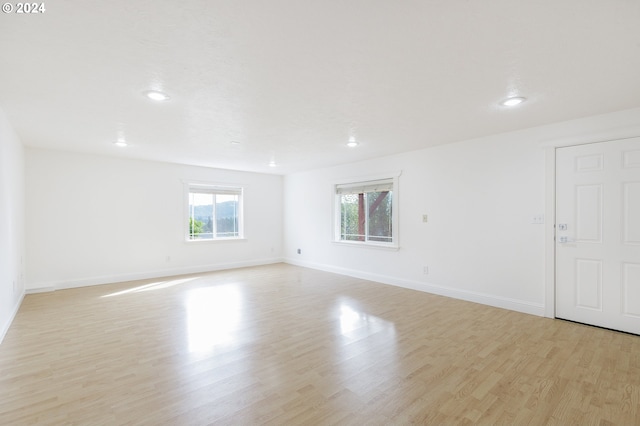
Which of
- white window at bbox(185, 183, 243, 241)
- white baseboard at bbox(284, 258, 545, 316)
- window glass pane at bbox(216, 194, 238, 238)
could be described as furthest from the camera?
window glass pane at bbox(216, 194, 238, 238)

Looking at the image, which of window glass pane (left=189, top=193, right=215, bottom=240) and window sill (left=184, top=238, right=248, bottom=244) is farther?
window glass pane (left=189, top=193, right=215, bottom=240)

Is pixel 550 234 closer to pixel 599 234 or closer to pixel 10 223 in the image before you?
pixel 599 234

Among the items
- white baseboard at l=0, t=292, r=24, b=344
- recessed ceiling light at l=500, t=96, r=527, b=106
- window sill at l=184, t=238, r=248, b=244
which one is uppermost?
recessed ceiling light at l=500, t=96, r=527, b=106

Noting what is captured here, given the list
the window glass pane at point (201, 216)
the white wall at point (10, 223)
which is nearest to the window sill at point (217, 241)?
the window glass pane at point (201, 216)

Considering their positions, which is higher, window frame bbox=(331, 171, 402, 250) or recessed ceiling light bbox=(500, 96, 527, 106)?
recessed ceiling light bbox=(500, 96, 527, 106)

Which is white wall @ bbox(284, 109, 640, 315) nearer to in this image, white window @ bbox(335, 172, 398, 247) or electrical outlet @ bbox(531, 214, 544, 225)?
electrical outlet @ bbox(531, 214, 544, 225)

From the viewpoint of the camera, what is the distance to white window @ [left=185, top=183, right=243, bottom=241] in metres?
6.75

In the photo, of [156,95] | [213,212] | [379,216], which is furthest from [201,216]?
[156,95]

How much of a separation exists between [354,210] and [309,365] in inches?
167

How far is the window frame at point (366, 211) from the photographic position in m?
5.40

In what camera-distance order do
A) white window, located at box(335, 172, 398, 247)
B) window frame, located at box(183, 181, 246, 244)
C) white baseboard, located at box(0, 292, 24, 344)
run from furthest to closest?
window frame, located at box(183, 181, 246, 244) < white window, located at box(335, 172, 398, 247) < white baseboard, located at box(0, 292, 24, 344)

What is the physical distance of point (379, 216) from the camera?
5.90 meters

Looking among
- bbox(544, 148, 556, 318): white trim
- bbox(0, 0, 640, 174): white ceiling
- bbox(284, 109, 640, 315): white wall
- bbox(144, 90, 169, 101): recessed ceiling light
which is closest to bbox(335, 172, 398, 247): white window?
bbox(284, 109, 640, 315): white wall

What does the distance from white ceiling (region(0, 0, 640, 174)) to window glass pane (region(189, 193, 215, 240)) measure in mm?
2944
